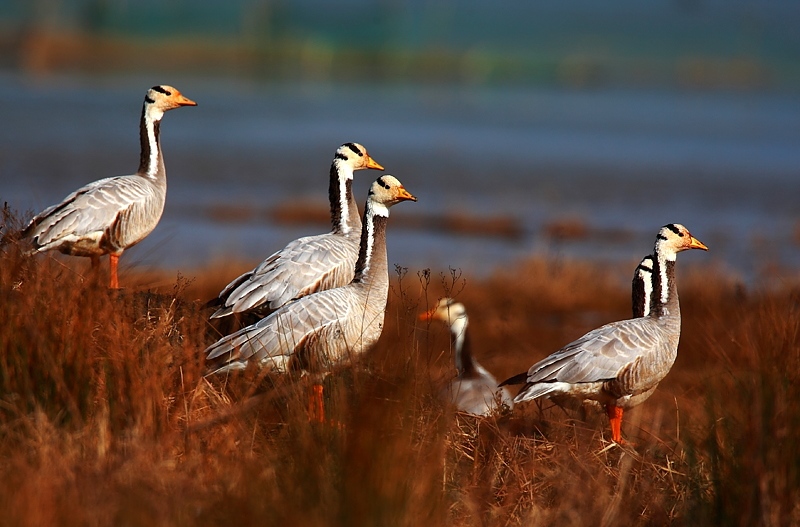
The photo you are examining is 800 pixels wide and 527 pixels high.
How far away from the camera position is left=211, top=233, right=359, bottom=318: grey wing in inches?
302

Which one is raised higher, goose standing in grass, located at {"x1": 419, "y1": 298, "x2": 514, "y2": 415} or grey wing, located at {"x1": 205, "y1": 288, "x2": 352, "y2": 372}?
grey wing, located at {"x1": 205, "y1": 288, "x2": 352, "y2": 372}

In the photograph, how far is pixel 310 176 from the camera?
30547 millimetres

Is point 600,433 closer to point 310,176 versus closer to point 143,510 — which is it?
point 143,510

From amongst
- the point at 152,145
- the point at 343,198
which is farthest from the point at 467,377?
the point at 152,145

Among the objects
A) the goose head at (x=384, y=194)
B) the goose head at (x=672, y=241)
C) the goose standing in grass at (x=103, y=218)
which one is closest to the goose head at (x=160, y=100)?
the goose standing in grass at (x=103, y=218)

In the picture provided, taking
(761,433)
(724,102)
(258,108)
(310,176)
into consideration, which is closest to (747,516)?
(761,433)

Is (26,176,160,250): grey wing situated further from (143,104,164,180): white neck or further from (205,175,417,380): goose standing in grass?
(205,175,417,380): goose standing in grass

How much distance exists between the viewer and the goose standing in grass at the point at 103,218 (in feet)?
27.3

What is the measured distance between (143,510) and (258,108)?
5632 centimetres

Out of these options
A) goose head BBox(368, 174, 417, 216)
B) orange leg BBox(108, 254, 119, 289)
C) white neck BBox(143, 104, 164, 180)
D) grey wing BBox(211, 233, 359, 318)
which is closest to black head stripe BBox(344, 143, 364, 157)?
grey wing BBox(211, 233, 359, 318)

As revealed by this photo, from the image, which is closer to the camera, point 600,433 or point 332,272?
point 600,433

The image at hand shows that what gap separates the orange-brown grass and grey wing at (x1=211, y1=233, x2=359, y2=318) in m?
0.75

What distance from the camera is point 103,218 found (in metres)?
8.51

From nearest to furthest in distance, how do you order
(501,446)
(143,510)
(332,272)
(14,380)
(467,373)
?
(143,510)
(14,380)
(501,446)
(332,272)
(467,373)
